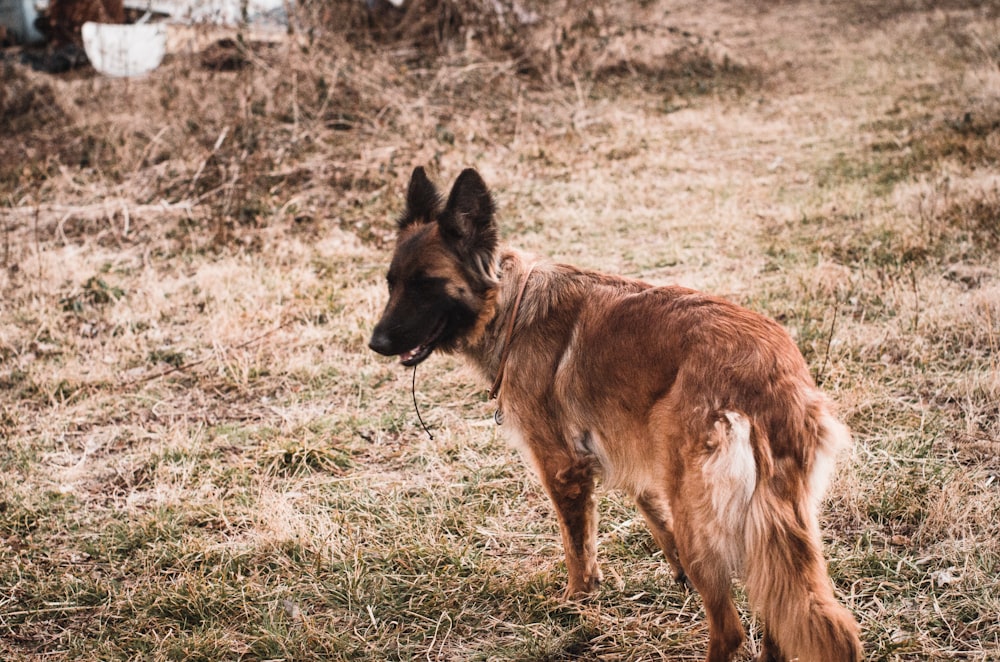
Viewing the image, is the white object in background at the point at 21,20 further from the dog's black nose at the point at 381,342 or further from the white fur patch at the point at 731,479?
the white fur patch at the point at 731,479

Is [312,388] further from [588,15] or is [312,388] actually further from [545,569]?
[588,15]

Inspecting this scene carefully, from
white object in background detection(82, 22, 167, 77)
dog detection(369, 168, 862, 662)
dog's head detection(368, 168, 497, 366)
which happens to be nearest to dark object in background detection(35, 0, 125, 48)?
white object in background detection(82, 22, 167, 77)

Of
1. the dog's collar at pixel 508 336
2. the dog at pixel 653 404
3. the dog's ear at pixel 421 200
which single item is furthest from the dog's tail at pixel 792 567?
the dog's ear at pixel 421 200

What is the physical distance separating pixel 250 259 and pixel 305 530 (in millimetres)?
3859

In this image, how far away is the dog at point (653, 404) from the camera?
7.38 ft

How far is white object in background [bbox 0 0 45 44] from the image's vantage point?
13320 mm

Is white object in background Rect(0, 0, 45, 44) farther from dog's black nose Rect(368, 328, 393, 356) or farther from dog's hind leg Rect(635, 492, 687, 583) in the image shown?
dog's hind leg Rect(635, 492, 687, 583)

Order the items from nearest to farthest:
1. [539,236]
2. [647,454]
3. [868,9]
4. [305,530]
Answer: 1. [647,454]
2. [305,530]
3. [539,236]
4. [868,9]

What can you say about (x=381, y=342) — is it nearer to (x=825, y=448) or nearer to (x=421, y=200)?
(x=421, y=200)

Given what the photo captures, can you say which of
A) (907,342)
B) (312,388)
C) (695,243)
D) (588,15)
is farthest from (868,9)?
(312,388)

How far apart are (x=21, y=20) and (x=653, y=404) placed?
15.2 meters

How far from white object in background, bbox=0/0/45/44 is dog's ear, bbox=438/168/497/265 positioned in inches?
545

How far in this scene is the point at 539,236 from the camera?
7254mm

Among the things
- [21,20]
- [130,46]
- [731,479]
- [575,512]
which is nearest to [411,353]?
[575,512]
